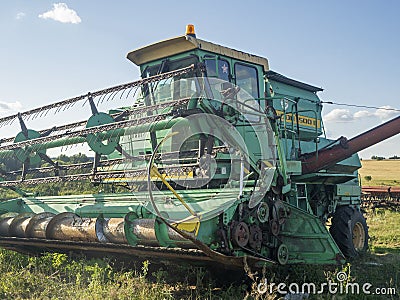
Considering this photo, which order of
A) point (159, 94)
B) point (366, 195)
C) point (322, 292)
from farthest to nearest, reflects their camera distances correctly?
point (366, 195) < point (159, 94) < point (322, 292)

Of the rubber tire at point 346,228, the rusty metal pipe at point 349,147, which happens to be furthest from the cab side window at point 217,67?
the rubber tire at point 346,228

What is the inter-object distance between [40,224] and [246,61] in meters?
3.60

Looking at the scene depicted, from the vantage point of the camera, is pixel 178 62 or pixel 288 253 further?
pixel 178 62

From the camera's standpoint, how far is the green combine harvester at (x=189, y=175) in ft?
14.7

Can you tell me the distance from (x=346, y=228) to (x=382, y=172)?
2949cm

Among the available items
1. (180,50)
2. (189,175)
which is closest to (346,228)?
(189,175)

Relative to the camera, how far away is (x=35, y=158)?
6.85 meters

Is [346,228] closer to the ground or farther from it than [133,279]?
farther from it

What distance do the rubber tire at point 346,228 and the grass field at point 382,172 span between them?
19.9 meters

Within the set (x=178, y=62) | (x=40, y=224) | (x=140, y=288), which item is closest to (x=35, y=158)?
(x=40, y=224)

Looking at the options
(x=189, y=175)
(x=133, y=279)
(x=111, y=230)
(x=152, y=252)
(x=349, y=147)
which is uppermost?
(x=349, y=147)

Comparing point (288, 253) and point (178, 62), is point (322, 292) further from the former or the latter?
point (178, 62)

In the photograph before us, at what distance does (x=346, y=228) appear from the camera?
7363 millimetres

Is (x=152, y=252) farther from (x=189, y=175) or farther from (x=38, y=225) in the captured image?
(x=38, y=225)
